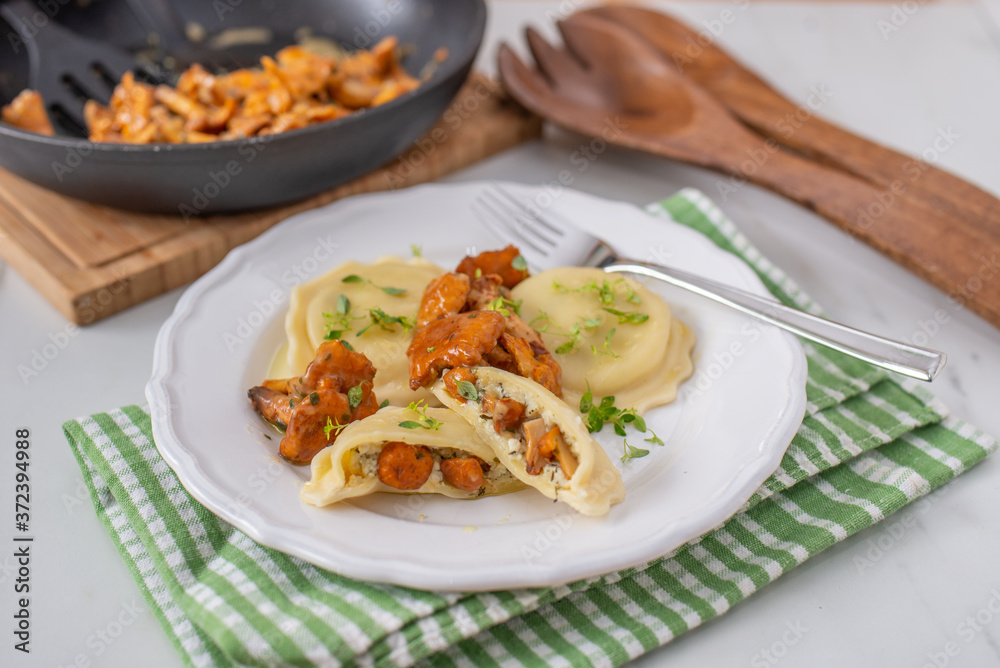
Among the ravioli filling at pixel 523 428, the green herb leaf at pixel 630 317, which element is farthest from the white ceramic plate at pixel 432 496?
the green herb leaf at pixel 630 317

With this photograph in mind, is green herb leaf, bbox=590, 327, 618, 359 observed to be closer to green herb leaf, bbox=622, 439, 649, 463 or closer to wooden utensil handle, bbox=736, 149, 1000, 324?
green herb leaf, bbox=622, 439, 649, 463

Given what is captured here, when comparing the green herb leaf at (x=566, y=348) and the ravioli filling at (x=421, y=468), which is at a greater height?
the green herb leaf at (x=566, y=348)

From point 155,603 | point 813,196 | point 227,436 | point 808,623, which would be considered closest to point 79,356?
point 227,436

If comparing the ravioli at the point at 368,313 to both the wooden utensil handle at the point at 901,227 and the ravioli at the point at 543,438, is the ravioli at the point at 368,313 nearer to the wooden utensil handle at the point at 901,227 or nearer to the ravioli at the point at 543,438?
the ravioli at the point at 543,438

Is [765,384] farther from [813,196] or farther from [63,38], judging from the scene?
[63,38]

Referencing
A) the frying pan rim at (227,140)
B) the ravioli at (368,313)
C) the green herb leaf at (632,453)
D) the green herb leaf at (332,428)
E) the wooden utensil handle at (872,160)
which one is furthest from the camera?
the wooden utensil handle at (872,160)

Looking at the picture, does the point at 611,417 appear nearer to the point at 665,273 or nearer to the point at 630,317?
the point at 630,317

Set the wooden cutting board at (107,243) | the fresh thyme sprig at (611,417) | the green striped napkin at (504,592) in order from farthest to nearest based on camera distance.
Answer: the wooden cutting board at (107,243) → the fresh thyme sprig at (611,417) → the green striped napkin at (504,592)
